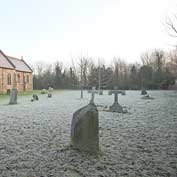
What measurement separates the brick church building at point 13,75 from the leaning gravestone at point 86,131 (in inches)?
1944

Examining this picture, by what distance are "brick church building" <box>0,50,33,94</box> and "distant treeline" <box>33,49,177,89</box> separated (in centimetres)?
1146

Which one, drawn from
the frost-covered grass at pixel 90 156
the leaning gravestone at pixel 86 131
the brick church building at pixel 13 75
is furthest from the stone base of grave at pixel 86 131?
the brick church building at pixel 13 75

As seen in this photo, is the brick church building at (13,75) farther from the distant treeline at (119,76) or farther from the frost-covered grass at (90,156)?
the frost-covered grass at (90,156)

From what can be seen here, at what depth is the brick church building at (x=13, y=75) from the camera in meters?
54.9

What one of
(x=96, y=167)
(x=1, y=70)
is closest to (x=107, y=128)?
(x=96, y=167)

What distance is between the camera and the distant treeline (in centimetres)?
7031

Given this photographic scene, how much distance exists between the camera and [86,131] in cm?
707

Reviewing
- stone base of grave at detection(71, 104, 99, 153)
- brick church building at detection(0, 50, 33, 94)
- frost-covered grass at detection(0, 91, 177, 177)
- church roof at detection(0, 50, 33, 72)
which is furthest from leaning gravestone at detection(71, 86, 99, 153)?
church roof at detection(0, 50, 33, 72)

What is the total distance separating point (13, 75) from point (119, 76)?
1248 inches

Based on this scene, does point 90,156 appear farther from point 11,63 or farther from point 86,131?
point 11,63

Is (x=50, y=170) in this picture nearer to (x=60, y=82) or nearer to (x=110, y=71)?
(x=110, y=71)

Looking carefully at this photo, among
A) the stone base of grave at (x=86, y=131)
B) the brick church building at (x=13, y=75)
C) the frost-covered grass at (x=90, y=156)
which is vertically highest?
the brick church building at (x=13, y=75)

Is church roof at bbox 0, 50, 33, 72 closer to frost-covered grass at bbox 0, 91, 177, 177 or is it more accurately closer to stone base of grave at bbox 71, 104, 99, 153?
frost-covered grass at bbox 0, 91, 177, 177

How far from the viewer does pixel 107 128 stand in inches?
423
